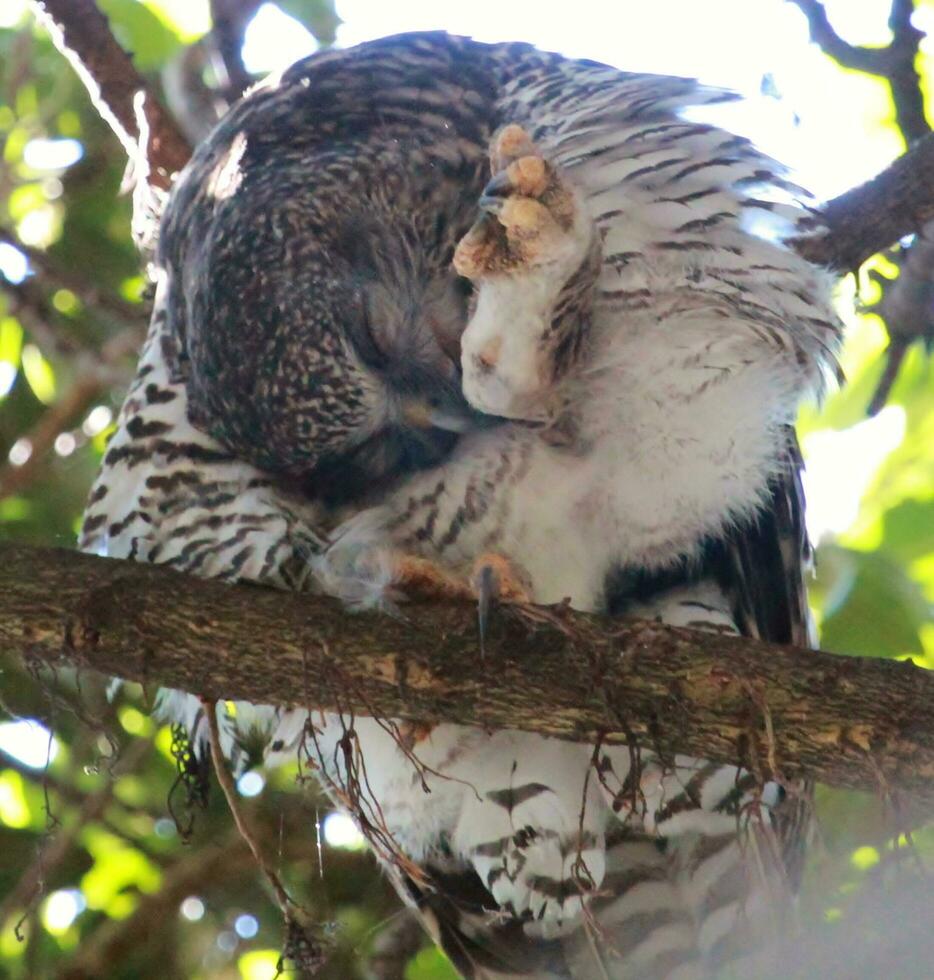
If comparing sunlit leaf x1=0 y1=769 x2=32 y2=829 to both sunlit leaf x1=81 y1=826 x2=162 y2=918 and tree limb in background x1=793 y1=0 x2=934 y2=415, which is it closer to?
sunlit leaf x1=81 y1=826 x2=162 y2=918

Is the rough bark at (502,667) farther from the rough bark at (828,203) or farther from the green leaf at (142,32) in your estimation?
the green leaf at (142,32)

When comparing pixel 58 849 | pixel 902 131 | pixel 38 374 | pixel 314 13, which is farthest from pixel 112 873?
pixel 902 131

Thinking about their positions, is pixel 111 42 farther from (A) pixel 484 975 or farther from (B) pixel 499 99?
(A) pixel 484 975

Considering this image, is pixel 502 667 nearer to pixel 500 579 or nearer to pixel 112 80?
pixel 500 579

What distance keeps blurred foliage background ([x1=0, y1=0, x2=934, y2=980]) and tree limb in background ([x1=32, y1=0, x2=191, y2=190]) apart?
64mm

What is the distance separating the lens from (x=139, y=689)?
3.18 m

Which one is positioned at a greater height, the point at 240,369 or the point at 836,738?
the point at 240,369

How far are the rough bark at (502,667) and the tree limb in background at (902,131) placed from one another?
0.70 meters

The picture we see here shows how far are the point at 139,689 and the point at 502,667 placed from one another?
128cm

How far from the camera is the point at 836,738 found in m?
2.04

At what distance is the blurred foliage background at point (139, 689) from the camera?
275 cm

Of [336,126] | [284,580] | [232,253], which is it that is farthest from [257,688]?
[336,126]

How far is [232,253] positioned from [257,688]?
0.73m

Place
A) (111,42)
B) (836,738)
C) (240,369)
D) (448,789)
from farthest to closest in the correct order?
(111,42)
(448,789)
(240,369)
(836,738)
